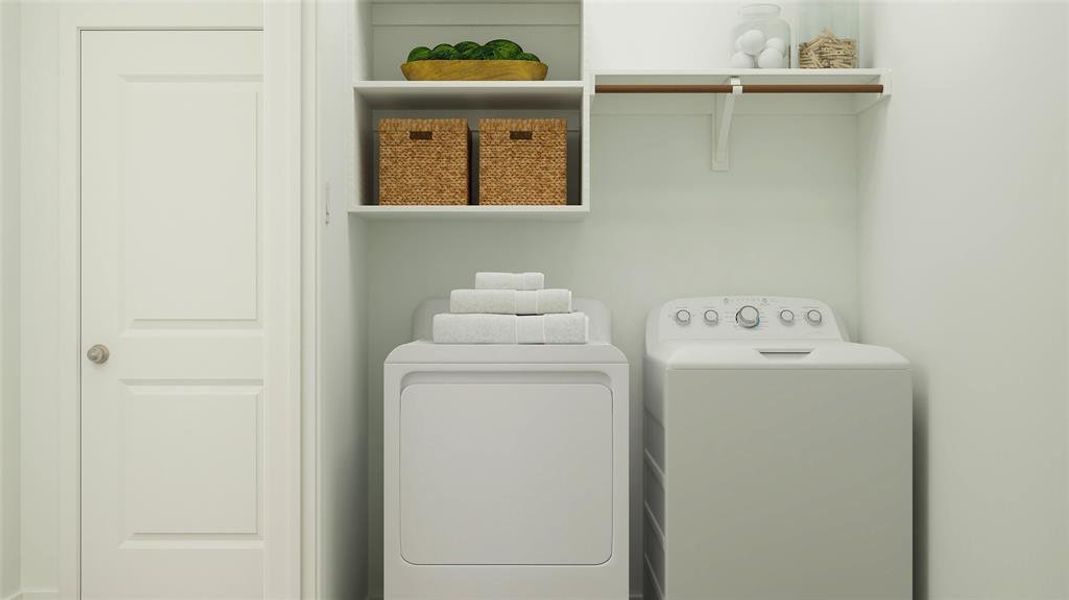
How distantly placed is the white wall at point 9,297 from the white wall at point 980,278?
8.03 feet

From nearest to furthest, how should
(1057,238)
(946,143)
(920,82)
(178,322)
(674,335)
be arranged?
(1057,238)
(946,143)
(920,82)
(178,322)
(674,335)

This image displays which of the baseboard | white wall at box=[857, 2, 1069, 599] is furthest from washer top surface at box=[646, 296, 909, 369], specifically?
the baseboard

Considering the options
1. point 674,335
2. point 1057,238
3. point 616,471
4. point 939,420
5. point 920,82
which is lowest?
point 616,471

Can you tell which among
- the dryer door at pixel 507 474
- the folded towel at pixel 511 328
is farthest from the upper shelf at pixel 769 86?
the dryer door at pixel 507 474

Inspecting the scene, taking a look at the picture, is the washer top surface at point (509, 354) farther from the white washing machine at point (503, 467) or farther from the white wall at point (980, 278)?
the white wall at point (980, 278)

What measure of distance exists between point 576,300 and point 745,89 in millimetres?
826

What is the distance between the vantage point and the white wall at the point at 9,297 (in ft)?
7.39

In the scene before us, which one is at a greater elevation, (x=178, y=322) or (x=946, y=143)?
(x=946, y=143)

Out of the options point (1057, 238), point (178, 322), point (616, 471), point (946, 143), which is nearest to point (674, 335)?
point (616, 471)

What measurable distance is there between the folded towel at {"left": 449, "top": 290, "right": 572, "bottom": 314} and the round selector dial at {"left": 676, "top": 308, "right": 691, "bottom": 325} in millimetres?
517

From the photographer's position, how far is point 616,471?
7.05ft

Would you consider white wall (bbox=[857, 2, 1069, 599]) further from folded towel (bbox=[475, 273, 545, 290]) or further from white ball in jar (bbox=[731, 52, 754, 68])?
folded towel (bbox=[475, 273, 545, 290])

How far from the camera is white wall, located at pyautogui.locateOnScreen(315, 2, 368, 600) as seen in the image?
2.06m

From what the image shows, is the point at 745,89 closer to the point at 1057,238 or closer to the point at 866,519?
the point at 1057,238
